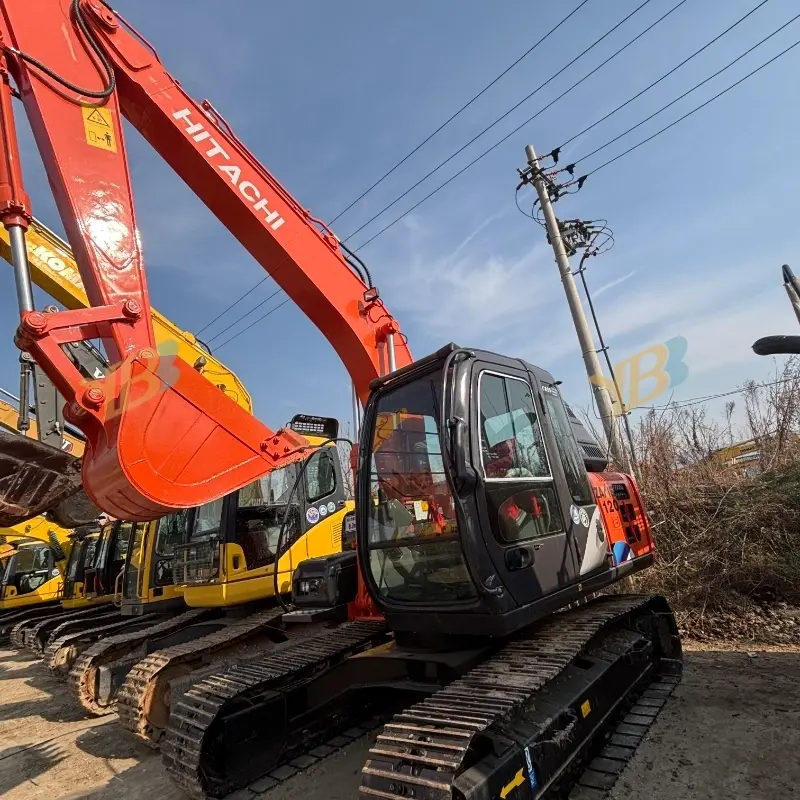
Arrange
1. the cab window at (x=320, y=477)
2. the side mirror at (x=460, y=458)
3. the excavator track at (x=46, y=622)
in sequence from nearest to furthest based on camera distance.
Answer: the side mirror at (x=460, y=458) < the cab window at (x=320, y=477) < the excavator track at (x=46, y=622)

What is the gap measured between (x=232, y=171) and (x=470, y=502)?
10.4 feet

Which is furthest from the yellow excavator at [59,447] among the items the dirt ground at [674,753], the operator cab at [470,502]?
the dirt ground at [674,753]

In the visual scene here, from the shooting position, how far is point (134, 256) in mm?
3605

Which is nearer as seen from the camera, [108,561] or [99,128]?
[99,128]

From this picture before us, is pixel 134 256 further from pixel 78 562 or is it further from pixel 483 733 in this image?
pixel 78 562

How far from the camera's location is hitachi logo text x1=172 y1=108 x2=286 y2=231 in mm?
4395

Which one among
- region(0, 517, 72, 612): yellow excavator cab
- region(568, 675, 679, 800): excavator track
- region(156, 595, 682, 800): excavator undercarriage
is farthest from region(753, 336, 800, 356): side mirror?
region(0, 517, 72, 612): yellow excavator cab

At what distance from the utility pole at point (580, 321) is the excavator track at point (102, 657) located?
19.0 feet

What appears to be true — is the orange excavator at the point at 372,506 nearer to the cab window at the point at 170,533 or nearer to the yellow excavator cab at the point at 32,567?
the cab window at the point at 170,533

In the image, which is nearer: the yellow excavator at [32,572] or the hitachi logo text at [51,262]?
the hitachi logo text at [51,262]

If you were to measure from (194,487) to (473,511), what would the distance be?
4.90 ft

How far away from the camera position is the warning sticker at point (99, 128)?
3764mm

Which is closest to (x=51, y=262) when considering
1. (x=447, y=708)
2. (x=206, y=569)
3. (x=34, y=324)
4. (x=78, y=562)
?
(x=206, y=569)

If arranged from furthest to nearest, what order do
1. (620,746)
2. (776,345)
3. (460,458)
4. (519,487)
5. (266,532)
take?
(266,532), (620,746), (519,487), (460,458), (776,345)
